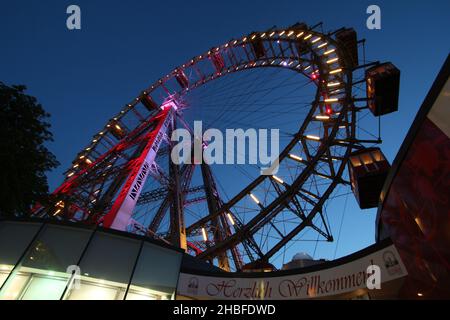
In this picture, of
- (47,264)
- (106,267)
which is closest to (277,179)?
(106,267)

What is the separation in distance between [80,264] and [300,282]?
286 inches

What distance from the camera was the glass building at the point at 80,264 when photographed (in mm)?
9281

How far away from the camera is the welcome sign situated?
8.02m

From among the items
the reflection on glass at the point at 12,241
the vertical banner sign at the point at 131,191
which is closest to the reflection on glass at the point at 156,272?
the vertical banner sign at the point at 131,191

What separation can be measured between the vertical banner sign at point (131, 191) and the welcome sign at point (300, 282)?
16.5ft

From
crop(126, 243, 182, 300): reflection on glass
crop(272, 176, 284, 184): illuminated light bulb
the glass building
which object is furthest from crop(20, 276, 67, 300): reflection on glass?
crop(272, 176, 284, 184): illuminated light bulb

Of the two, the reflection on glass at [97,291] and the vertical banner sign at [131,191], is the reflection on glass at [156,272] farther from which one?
the vertical banner sign at [131,191]

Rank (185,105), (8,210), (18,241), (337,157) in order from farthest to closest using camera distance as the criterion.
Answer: (185,105) → (337,157) → (8,210) → (18,241)

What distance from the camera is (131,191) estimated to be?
15406 mm

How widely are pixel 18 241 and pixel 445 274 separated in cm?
1258
